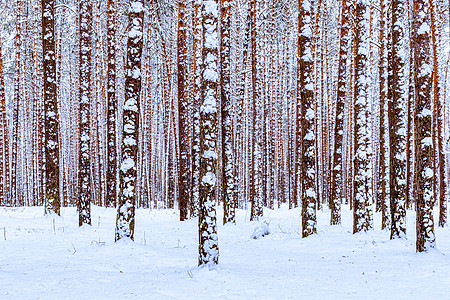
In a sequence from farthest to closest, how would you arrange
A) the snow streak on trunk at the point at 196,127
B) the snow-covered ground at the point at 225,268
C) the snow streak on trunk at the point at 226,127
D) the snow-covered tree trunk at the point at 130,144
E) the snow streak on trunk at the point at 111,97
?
the snow streak on trunk at the point at 111,97, the snow streak on trunk at the point at 196,127, the snow streak on trunk at the point at 226,127, the snow-covered tree trunk at the point at 130,144, the snow-covered ground at the point at 225,268

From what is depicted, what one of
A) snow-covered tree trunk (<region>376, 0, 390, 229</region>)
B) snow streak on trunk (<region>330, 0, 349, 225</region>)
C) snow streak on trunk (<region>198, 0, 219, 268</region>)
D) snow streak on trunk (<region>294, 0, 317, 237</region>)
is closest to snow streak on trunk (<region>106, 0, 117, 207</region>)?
snow streak on trunk (<region>294, 0, 317, 237</region>)

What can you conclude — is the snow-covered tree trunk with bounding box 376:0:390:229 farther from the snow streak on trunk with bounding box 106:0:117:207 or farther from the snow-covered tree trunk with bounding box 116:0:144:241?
the snow streak on trunk with bounding box 106:0:117:207

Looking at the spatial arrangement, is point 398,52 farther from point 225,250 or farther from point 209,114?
point 225,250

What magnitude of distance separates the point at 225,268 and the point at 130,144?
3530 millimetres

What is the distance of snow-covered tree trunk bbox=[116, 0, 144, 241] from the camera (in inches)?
327

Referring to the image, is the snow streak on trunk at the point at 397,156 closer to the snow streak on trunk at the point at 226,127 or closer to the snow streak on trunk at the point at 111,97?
the snow streak on trunk at the point at 226,127

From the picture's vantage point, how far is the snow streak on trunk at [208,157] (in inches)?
248

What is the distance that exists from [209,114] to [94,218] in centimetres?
1010

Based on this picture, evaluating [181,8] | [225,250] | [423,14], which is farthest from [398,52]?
[181,8]

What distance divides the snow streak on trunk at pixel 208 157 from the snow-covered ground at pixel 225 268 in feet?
1.44

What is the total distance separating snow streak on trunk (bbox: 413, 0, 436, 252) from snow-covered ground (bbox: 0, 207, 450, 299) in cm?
54

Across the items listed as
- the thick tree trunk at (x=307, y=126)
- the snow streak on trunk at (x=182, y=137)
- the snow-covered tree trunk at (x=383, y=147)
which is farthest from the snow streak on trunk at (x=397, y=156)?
the snow streak on trunk at (x=182, y=137)

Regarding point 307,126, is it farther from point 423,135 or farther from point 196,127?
point 196,127

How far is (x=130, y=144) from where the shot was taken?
27.3ft
